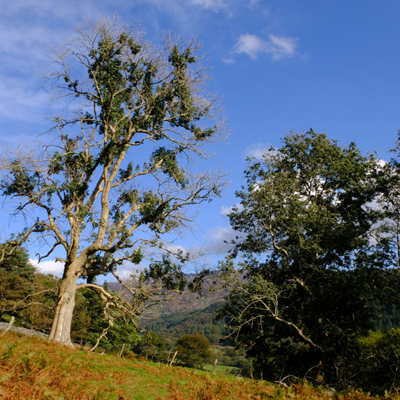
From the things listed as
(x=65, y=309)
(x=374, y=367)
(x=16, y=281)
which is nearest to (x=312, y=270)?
(x=374, y=367)

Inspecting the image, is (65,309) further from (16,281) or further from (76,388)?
(16,281)

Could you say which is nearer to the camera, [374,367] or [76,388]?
[76,388]

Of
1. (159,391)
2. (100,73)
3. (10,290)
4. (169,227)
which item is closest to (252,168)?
(169,227)

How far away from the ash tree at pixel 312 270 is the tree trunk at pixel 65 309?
26.0ft

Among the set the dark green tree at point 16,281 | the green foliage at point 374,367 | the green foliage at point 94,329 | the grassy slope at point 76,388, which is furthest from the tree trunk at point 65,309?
the green foliage at point 94,329

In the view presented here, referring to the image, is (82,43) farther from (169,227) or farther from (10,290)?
(10,290)

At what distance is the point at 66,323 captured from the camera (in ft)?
46.2

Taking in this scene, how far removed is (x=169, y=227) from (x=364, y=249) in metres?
11.1

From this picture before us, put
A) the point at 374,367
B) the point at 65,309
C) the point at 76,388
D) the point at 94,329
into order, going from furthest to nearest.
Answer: the point at 94,329, the point at 374,367, the point at 65,309, the point at 76,388

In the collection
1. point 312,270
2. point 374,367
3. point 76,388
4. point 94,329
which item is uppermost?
point 312,270

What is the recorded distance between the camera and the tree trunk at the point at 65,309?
1364 centimetres

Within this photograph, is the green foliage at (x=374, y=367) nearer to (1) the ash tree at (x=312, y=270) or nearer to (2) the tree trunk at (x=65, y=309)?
(1) the ash tree at (x=312, y=270)

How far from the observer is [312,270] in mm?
18688

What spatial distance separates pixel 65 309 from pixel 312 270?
44.8 feet
